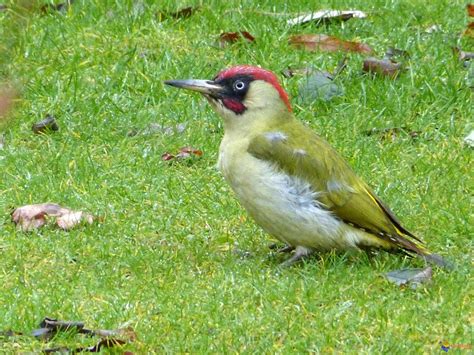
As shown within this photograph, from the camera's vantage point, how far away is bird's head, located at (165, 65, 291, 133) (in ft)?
18.2

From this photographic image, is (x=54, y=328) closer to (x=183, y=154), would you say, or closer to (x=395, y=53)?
(x=183, y=154)

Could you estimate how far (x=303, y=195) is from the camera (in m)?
5.32

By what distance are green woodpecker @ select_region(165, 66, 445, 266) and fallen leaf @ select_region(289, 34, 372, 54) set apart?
2.45 meters

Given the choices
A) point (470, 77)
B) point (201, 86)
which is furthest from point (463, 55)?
point (201, 86)

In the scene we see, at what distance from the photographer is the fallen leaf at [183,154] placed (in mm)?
6609

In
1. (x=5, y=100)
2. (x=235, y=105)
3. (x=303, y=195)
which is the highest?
(x=5, y=100)

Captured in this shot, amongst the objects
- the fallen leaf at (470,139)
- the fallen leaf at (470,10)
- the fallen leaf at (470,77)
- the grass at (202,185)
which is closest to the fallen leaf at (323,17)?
the grass at (202,185)

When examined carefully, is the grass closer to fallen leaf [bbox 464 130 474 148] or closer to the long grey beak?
fallen leaf [bbox 464 130 474 148]

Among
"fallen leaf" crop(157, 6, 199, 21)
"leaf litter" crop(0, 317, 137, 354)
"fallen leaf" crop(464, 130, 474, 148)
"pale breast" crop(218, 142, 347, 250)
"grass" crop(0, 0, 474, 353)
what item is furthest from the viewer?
"fallen leaf" crop(157, 6, 199, 21)

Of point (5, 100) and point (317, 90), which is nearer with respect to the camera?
point (5, 100)

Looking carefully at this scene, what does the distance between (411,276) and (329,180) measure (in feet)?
2.16

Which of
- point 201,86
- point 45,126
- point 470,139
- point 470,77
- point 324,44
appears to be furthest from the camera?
point 324,44

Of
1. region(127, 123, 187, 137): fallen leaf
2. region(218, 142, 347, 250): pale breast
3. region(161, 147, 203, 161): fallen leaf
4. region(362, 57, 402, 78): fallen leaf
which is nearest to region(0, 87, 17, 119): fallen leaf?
region(218, 142, 347, 250): pale breast

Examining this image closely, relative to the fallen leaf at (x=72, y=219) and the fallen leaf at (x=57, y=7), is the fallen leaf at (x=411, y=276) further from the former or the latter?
the fallen leaf at (x=57, y=7)
